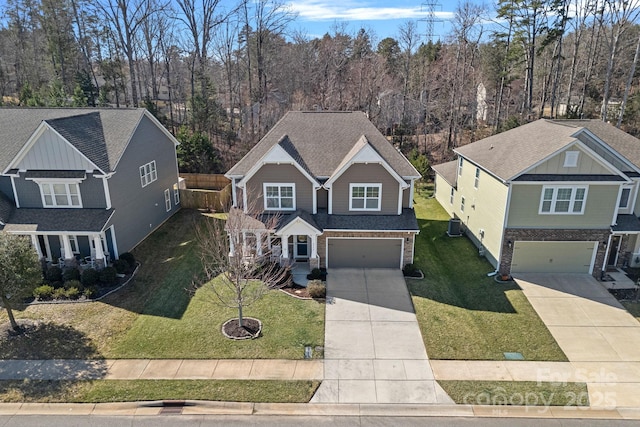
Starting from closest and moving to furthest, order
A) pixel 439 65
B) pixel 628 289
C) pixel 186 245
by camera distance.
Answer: pixel 628 289 < pixel 186 245 < pixel 439 65

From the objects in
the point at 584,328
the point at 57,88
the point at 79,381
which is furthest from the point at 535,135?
the point at 57,88

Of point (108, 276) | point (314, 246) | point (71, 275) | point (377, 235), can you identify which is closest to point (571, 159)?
point (377, 235)

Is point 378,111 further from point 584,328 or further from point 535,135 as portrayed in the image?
point 584,328

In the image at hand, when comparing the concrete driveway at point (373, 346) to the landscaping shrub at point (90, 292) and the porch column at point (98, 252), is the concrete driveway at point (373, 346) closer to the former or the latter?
the landscaping shrub at point (90, 292)

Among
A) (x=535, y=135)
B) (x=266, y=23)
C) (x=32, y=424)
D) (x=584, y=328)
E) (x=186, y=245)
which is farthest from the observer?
(x=266, y=23)

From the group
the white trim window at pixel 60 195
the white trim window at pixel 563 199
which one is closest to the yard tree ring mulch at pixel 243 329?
the white trim window at pixel 60 195

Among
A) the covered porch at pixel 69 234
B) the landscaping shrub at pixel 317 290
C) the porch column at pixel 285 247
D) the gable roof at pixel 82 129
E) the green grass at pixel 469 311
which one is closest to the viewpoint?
the green grass at pixel 469 311
